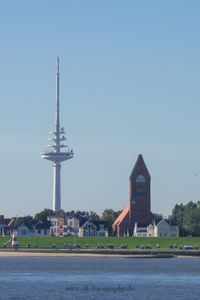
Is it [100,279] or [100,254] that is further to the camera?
[100,254]

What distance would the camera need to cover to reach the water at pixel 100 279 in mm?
98938

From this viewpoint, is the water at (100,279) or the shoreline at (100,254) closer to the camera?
the water at (100,279)

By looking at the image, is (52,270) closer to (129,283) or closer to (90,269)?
(90,269)

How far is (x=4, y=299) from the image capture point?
94000 mm

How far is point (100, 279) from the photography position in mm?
117562

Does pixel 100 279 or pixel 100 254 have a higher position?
pixel 100 254

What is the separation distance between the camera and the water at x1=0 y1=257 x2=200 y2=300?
325 feet

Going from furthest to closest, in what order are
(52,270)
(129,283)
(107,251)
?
(107,251)
(52,270)
(129,283)

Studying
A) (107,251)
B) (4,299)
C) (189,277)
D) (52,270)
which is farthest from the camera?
(107,251)

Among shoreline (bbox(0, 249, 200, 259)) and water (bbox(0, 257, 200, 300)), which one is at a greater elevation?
shoreline (bbox(0, 249, 200, 259))

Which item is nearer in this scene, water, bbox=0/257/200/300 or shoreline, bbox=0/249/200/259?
water, bbox=0/257/200/300

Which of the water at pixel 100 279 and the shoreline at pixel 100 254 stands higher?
the shoreline at pixel 100 254

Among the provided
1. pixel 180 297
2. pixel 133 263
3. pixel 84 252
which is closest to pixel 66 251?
pixel 84 252

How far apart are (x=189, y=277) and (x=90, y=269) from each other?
17.2m
